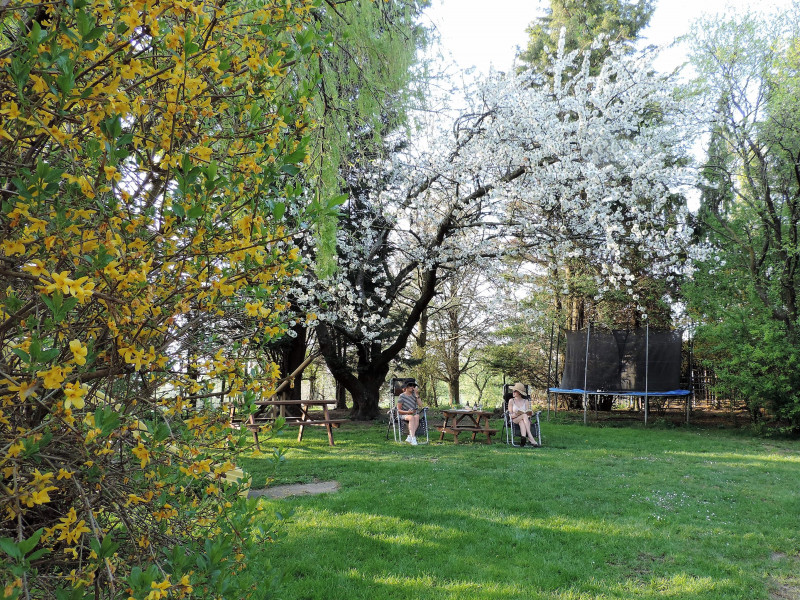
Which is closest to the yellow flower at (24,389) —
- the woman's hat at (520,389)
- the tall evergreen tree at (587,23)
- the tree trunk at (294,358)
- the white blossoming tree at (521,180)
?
the white blossoming tree at (521,180)

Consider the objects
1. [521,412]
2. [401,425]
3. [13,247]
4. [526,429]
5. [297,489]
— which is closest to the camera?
[13,247]

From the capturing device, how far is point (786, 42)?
10.8 meters

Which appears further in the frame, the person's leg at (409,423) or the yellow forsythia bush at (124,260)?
the person's leg at (409,423)

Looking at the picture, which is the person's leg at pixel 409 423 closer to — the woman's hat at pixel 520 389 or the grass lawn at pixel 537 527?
the grass lawn at pixel 537 527

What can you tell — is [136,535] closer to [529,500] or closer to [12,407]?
[12,407]

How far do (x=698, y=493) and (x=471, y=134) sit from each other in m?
6.17

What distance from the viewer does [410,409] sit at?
29.7ft

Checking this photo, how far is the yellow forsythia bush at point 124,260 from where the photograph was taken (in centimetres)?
116

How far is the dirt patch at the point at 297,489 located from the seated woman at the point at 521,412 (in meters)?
4.03

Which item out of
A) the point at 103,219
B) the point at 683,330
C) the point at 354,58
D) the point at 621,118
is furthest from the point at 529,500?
the point at 683,330

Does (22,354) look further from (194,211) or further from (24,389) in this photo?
(194,211)

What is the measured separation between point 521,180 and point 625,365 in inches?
A: 238

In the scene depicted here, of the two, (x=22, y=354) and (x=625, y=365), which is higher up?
(x=625, y=365)

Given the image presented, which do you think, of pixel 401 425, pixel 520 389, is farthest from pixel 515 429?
pixel 401 425
